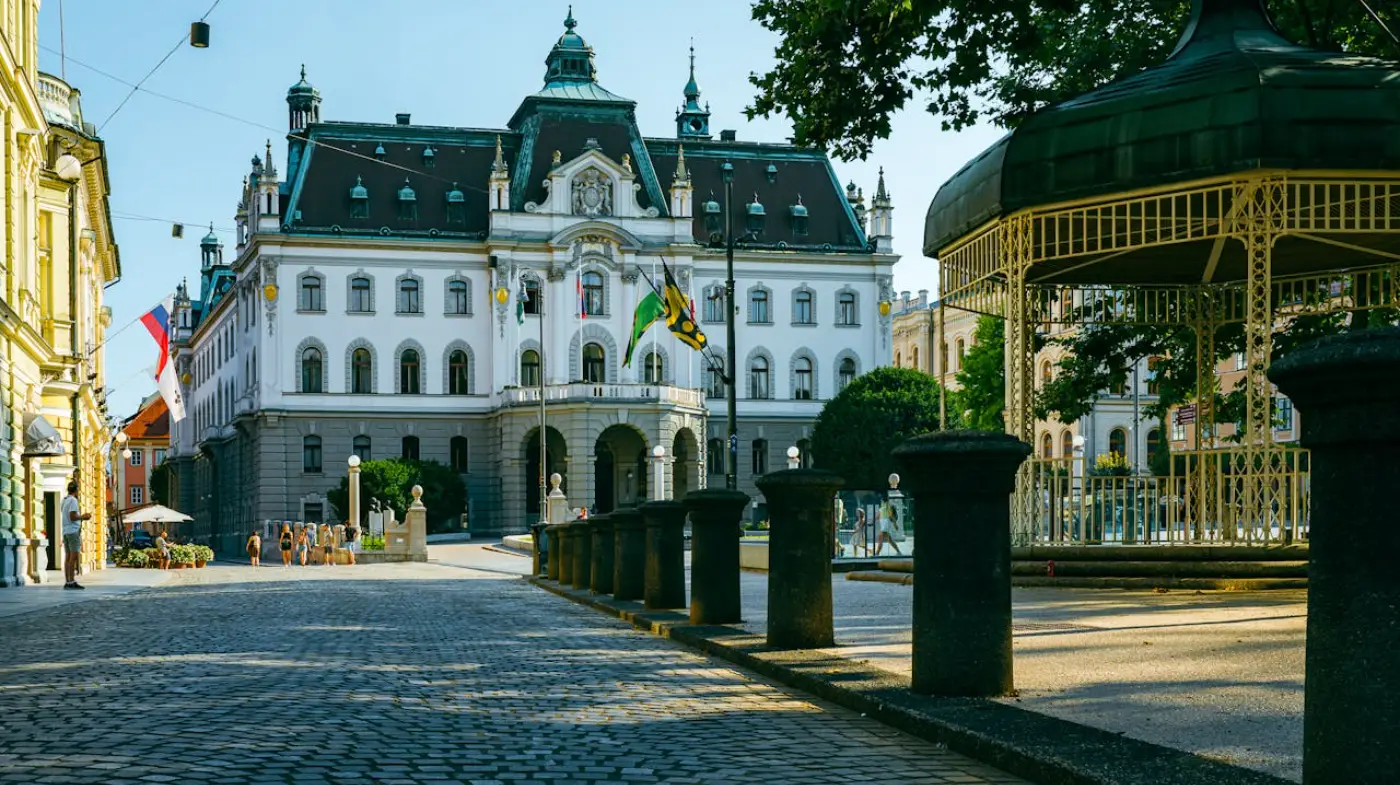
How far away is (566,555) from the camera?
26734 mm

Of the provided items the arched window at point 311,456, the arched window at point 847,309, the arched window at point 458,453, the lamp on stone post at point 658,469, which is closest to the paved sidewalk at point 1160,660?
the lamp on stone post at point 658,469

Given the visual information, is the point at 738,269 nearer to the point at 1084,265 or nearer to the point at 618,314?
the point at 618,314

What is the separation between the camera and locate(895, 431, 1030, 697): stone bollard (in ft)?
26.9

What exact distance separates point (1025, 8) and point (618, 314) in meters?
58.4

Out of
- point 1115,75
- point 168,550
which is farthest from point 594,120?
point 1115,75

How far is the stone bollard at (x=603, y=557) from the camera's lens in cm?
2111

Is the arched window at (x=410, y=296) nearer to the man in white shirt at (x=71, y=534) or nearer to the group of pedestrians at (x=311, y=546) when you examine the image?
the group of pedestrians at (x=311, y=546)

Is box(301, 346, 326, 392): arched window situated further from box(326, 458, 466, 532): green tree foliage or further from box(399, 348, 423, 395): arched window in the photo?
box(326, 458, 466, 532): green tree foliage

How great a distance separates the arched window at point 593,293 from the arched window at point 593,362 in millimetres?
1644

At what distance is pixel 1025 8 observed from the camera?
16.5 m

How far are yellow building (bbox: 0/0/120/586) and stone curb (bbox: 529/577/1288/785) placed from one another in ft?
66.2

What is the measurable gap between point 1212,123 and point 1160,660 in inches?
264

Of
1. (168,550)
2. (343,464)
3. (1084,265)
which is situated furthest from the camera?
(343,464)

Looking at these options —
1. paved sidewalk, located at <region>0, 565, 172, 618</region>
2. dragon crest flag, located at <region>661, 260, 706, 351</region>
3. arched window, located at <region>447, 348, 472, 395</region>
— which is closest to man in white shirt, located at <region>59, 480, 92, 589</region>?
paved sidewalk, located at <region>0, 565, 172, 618</region>
